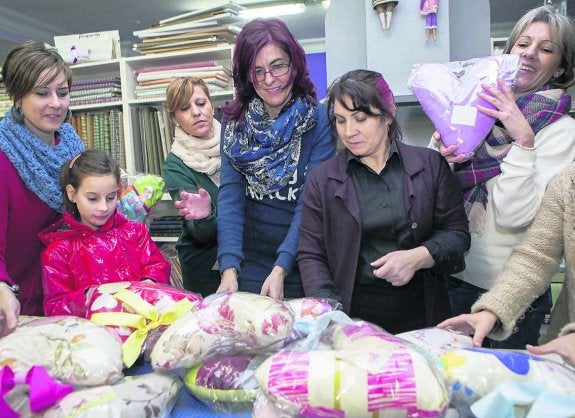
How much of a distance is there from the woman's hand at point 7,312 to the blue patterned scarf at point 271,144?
71cm

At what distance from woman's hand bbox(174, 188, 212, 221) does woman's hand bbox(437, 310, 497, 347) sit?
85 centimetres

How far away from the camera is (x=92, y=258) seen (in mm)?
1309

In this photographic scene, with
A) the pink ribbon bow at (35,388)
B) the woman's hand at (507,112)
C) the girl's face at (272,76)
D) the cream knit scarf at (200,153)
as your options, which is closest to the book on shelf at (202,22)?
the cream knit scarf at (200,153)

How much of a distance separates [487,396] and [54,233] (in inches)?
45.9

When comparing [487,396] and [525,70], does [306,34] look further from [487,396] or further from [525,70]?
[487,396]

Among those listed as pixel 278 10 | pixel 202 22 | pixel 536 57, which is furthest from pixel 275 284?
pixel 278 10

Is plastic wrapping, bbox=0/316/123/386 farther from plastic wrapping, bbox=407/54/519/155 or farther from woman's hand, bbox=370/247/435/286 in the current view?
plastic wrapping, bbox=407/54/519/155

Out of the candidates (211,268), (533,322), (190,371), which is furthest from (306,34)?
(190,371)

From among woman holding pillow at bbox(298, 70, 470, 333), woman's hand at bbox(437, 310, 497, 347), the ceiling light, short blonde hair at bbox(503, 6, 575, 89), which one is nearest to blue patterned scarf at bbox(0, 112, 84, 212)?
woman holding pillow at bbox(298, 70, 470, 333)

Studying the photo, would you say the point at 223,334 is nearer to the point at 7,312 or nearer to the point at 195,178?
the point at 7,312

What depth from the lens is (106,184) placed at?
54.1 inches

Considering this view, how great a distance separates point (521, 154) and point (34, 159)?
4.18ft

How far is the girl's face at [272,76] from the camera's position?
1338 millimetres

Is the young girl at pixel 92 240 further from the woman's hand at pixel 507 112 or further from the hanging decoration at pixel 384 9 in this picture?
the hanging decoration at pixel 384 9
